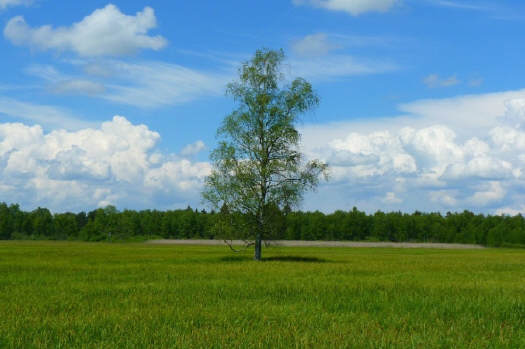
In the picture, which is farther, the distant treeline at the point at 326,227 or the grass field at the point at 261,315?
the distant treeline at the point at 326,227

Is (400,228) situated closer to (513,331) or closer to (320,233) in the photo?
(320,233)

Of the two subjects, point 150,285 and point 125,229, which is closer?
point 150,285

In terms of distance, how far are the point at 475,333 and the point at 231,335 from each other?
5404 millimetres

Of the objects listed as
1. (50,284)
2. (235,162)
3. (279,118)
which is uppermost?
(279,118)

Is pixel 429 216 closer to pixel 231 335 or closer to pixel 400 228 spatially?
pixel 400 228

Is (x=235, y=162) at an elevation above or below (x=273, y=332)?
above

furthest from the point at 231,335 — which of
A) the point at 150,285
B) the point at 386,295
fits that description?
the point at 150,285

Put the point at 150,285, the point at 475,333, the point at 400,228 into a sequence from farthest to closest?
the point at 400,228, the point at 150,285, the point at 475,333

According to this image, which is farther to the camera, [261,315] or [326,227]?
[326,227]

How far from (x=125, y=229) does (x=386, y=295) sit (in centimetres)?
16865

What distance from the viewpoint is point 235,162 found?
43.8 metres

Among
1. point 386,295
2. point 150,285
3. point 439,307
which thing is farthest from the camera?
point 150,285

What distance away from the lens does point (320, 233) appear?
170 meters

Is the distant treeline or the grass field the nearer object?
the grass field
